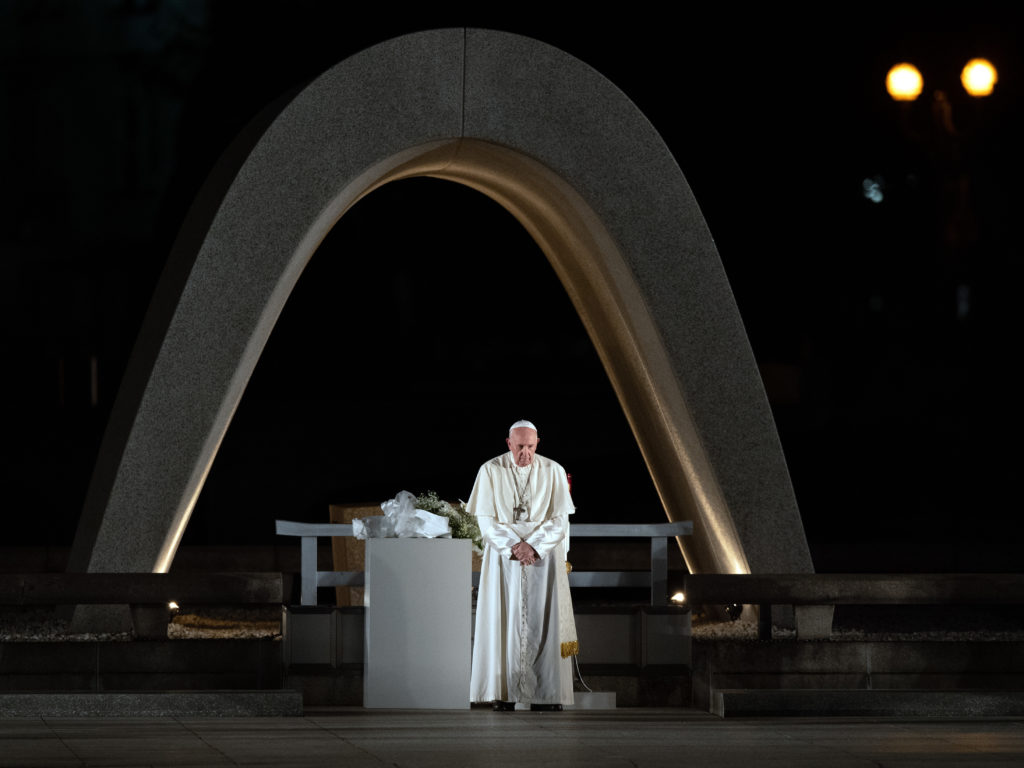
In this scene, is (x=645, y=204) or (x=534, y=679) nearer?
(x=534, y=679)

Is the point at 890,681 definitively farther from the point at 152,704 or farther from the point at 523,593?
the point at 152,704

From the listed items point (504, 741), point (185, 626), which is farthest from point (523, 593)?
point (185, 626)

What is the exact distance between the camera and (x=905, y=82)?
14.5 m

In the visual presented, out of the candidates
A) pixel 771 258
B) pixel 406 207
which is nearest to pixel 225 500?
pixel 406 207

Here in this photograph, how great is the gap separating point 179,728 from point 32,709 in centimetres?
141

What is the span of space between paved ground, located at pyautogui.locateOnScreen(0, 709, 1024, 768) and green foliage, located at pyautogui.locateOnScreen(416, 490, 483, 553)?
153 centimetres

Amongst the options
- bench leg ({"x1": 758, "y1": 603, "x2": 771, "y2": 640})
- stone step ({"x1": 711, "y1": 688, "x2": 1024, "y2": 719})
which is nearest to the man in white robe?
stone step ({"x1": 711, "y1": 688, "x2": 1024, "y2": 719})

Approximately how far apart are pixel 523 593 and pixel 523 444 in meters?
1.07

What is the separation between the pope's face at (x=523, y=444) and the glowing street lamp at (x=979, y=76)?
553cm

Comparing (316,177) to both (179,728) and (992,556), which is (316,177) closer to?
(179,728)

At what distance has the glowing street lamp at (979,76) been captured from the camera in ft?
46.4

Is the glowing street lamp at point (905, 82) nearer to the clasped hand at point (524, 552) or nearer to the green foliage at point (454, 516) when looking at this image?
the green foliage at point (454, 516)

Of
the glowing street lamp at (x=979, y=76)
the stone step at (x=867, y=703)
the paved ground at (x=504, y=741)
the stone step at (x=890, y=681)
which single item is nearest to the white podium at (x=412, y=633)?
the paved ground at (x=504, y=741)

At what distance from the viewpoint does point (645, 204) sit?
14.1 metres
